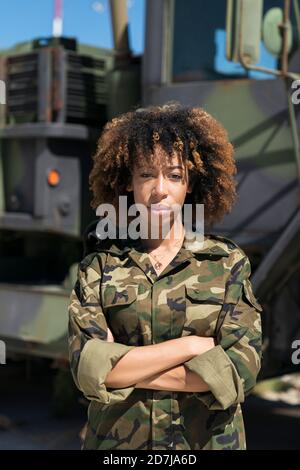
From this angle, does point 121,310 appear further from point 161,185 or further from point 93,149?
point 93,149

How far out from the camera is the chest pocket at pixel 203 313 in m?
1.72

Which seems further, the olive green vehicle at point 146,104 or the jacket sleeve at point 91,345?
the olive green vehicle at point 146,104

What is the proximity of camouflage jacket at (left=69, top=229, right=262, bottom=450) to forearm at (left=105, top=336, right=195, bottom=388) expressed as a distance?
0.02 metres

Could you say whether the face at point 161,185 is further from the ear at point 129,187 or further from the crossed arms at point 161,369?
the crossed arms at point 161,369

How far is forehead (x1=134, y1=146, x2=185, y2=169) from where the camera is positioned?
1765 millimetres

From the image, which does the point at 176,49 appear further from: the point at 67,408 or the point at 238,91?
the point at 67,408

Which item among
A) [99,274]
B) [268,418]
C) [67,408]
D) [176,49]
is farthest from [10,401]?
[99,274]

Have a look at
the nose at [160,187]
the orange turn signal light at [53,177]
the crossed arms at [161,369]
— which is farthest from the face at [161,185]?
the orange turn signal light at [53,177]

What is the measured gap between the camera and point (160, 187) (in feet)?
5.74

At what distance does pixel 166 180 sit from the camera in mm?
1771

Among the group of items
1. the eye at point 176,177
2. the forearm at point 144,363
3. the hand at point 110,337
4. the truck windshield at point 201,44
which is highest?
the truck windshield at point 201,44

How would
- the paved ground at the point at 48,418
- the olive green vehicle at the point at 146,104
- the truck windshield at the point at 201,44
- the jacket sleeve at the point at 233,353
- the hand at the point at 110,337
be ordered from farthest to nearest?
1. the paved ground at the point at 48,418
2. the truck windshield at the point at 201,44
3. the olive green vehicle at the point at 146,104
4. the hand at the point at 110,337
5. the jacket sleeve at the point at 233,353

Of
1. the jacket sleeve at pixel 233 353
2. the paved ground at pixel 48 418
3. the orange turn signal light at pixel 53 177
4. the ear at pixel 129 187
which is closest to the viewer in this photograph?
the jacket sleeve at pixel 233 353

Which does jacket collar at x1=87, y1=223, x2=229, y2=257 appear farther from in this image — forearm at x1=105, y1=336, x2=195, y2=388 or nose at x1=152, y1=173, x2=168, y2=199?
forearm at x1=105, y1=336, x2=195, y2=388
